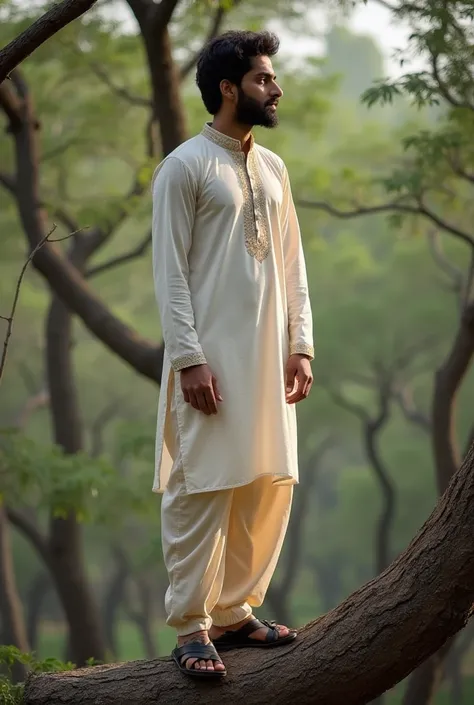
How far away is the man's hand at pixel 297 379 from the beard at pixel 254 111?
694mm

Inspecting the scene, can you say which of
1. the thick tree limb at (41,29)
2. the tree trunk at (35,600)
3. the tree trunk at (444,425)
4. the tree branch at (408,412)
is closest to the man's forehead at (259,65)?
the thick tree limb at (41,29)

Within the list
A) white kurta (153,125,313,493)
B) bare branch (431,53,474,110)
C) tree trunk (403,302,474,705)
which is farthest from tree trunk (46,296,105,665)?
white kurta (153,125,313,493)

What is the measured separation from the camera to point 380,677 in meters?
3.05

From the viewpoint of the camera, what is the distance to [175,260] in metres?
3.11

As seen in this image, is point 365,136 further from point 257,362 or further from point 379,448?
point 257,362

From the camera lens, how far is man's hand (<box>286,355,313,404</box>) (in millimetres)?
3271

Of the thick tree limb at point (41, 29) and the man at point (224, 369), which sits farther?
the man at point (224, 369)

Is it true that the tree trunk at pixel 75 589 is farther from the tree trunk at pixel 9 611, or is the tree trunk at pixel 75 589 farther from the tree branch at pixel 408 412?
the tree branch at pixel 408 412

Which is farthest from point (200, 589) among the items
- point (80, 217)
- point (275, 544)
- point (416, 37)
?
point (80, 217)

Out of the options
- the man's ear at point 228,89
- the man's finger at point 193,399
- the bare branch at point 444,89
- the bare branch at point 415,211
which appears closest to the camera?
the man's finger at point 193,399

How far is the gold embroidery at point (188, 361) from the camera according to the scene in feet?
10.0

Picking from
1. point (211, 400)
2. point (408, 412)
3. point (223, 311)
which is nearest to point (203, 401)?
point (211, 400)

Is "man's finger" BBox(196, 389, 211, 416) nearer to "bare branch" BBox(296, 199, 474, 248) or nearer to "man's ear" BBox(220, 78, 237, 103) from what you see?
"man's ear" BBox(220, 78, 237, 103)

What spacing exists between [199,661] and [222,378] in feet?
2.61
